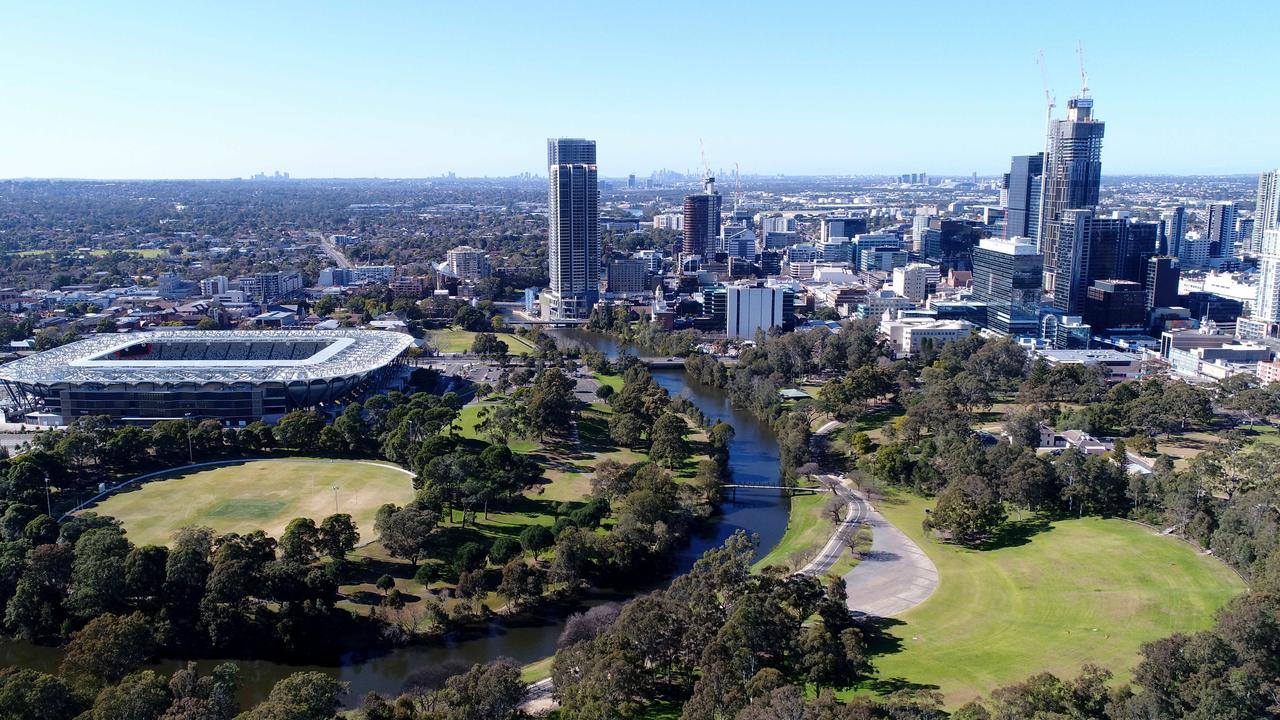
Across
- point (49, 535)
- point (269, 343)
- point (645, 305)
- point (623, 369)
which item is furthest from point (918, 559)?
point (645, 305)

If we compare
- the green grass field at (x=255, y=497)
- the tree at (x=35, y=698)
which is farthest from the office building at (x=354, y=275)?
the tree at (x=35, y=698)

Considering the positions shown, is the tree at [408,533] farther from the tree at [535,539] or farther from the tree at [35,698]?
the tree at [35,698]

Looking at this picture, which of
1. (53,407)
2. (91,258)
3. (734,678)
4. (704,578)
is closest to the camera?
(734,678)

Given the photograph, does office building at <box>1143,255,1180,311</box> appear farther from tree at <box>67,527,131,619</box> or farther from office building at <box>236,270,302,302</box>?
office building at <box>236,270,302,302</box>

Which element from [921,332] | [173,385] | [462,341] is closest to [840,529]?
[173,385]

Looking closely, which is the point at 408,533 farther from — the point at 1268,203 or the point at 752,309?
the point at 1268,203

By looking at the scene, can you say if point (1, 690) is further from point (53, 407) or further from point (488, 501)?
point (53, 407)

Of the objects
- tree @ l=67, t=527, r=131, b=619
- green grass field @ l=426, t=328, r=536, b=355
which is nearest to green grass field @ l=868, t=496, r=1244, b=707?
tree @ l=67, t=527, r=131, b=619

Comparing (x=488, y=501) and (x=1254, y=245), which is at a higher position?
(x=1254, y=245)
